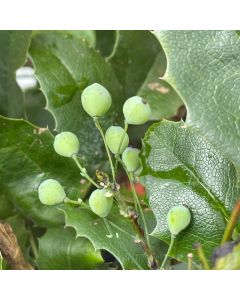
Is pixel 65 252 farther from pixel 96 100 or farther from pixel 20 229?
pixel 96 100

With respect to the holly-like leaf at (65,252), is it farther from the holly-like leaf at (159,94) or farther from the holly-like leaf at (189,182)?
the holly-like leaf at (159,94)

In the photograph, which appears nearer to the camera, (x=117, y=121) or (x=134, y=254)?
(x=134, y=254)

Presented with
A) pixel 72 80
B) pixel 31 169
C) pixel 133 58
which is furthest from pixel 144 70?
pixel 31 169

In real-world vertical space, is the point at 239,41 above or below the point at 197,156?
above

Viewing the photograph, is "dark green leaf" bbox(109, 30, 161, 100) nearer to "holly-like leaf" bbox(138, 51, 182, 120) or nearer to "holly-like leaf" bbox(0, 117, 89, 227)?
"holly-like leaf" bbox(138, 51, 182, 120)

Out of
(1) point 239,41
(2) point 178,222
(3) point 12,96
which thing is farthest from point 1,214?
(1) point 239,41

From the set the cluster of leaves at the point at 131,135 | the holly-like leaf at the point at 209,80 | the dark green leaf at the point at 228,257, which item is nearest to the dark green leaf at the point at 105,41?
the cluster of leaves at the point at 131,135
